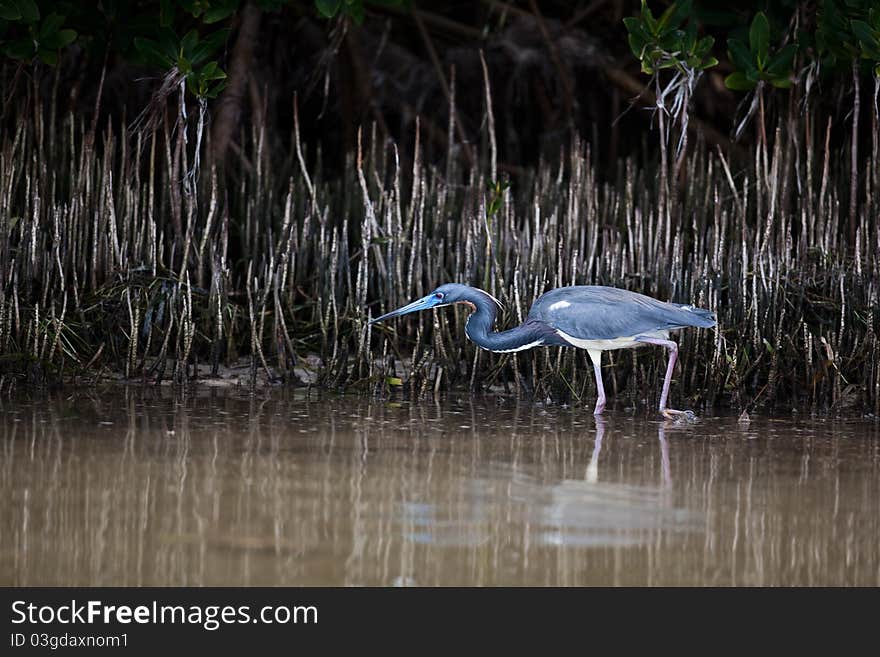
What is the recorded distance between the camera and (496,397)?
6.66m

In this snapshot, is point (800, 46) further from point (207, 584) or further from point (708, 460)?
point (207, 584)

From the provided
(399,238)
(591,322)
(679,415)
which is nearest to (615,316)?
(591,322)

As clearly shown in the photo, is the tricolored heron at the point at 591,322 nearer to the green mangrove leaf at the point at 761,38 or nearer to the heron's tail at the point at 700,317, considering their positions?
the heron's tail at the point at 700,317

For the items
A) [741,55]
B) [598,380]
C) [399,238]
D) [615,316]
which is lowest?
[598,380]

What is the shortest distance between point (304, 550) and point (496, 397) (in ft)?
10.4

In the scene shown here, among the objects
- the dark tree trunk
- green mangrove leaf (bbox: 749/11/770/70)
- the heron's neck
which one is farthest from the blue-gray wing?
the dark tree trunk

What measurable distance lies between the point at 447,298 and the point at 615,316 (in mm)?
793

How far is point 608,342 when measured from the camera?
6180 millimetres

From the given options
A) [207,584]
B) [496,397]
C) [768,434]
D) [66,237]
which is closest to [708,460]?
[768,434]

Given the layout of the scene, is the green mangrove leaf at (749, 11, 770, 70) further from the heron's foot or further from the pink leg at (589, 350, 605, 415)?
the heron's foot

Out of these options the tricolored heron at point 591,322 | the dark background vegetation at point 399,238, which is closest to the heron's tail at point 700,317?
the tricolored heron at point 591,322

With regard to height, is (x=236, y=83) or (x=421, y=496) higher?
(x=236, y=83)

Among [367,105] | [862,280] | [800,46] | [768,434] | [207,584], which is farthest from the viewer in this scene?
[367,105]

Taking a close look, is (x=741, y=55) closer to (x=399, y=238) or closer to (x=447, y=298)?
(x=399, y=238)
